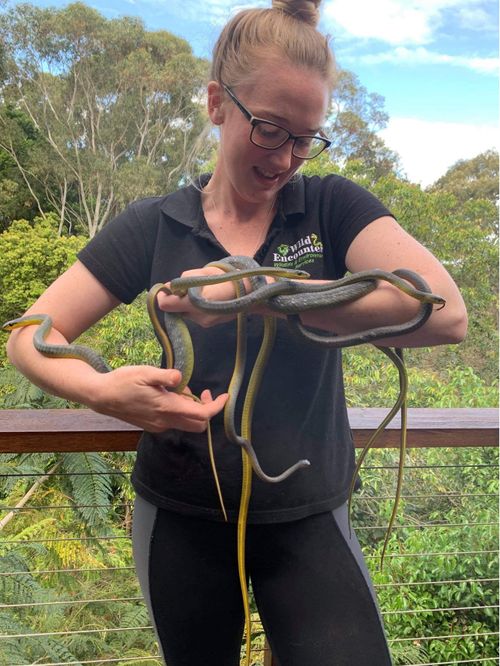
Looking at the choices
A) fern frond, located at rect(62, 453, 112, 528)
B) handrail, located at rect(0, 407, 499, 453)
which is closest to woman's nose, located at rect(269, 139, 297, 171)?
handrail, located at rect(0, 407, 499, 453)

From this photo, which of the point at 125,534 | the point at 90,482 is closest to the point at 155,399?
the point at 90,482

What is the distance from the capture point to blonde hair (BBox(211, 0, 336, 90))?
656mm

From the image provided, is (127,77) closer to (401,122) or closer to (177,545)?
(401,122)

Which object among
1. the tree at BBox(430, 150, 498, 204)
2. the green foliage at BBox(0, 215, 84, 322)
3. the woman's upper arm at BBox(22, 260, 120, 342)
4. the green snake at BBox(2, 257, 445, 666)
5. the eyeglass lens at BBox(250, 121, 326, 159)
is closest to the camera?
the green snake at BBox(2, 257, 445, 666)

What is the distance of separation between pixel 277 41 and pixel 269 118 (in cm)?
10

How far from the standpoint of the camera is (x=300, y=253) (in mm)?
702

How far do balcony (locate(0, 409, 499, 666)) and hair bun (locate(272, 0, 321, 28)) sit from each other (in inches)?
25.1

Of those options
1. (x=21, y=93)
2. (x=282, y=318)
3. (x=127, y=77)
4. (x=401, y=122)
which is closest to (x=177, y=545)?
(x=282, y=318)

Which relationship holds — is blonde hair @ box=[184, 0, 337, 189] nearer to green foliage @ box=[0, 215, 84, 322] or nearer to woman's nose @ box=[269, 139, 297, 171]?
woman's nose @ box=[269, 139, 297, 171]

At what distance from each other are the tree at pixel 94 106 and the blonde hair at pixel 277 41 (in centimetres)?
11

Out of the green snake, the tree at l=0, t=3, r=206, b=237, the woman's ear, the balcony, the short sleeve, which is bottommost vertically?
the balcony

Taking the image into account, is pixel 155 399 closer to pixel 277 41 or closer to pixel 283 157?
pixel 283 157

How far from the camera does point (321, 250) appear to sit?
71 centimetres

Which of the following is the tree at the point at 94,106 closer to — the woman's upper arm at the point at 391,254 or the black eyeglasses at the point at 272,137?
the black eyeglasses at the point at 272,137
